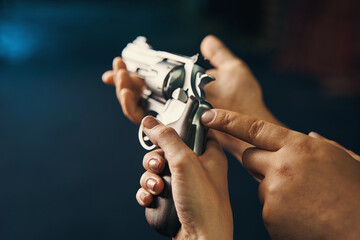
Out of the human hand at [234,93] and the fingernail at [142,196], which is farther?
the human hand at [234,93]

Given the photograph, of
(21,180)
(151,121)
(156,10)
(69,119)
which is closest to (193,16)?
(156,10)

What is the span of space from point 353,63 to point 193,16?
4068 millimetres

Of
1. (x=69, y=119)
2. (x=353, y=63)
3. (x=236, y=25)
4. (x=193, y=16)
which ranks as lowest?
(x=69, y=119)

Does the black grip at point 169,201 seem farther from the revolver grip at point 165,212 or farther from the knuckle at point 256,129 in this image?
the knuckle at point 256,129

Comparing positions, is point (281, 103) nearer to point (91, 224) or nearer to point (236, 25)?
point (91, 224)

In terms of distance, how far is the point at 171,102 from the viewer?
0.84 m

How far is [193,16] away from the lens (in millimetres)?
6570

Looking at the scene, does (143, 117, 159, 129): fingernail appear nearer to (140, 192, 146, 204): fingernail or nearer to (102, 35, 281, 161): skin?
(140, 192, 146, 204): fingernail

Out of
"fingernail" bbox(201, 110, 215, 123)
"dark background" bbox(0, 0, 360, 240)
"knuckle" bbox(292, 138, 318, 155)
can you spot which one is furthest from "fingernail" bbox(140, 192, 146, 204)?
"dark background" bbox(0, 0, 360, 240)

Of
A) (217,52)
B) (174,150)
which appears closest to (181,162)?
(174,150)

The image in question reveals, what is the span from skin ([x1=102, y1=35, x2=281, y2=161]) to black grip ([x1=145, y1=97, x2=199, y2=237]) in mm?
413

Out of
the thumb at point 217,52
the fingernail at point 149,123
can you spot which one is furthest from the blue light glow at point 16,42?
the fingernail at point 149,123

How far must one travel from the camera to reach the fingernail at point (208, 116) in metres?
0.72

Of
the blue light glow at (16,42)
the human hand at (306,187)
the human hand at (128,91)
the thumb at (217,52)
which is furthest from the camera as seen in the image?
the blue light glow at (16,42)
